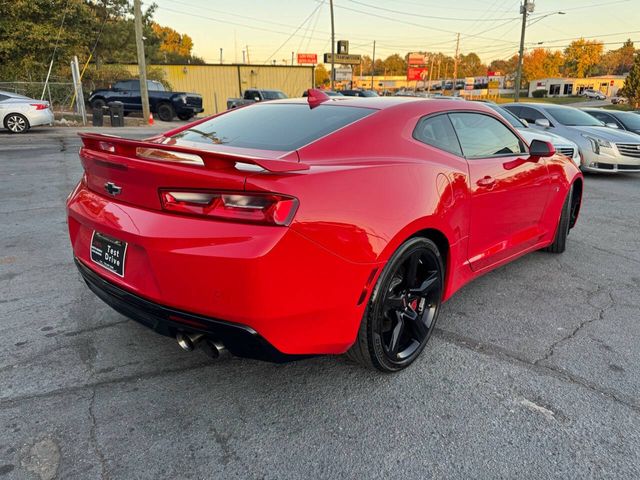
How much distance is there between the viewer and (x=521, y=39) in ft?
123

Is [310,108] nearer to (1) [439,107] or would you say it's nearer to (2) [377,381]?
(1) [439,107]

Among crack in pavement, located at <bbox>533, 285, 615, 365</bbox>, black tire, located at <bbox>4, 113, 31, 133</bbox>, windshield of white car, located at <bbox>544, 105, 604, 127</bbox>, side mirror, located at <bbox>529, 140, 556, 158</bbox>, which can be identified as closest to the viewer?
crack in pavement, located at <bbox>533, 285, 615, 365</bbox>

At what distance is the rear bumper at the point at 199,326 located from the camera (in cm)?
201

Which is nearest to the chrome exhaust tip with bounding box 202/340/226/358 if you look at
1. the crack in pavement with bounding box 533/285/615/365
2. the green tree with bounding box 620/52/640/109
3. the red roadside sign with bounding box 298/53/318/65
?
the crack in pavement with bounding box 533/285/615/365

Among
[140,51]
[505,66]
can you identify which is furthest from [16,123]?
[505,66]

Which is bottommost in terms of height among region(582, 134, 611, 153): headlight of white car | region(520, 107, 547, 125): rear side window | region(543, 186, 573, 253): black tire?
region(543, 186, 573, 253): black tire

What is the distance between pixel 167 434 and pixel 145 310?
561 millimetres

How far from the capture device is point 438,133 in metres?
3.04

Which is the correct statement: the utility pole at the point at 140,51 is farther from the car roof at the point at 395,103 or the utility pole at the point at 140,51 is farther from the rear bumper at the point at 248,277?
the rear bumper at the point at 248,277

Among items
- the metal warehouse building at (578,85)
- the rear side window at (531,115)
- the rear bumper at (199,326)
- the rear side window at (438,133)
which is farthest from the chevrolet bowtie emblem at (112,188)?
the metal warehouse building at (578,85)

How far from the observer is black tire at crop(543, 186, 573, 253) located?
4.49 meters

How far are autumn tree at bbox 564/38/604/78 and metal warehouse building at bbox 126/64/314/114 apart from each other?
82262 mm

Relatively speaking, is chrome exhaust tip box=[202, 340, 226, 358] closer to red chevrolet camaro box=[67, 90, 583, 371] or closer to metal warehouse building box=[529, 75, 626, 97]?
red chevrolet camaro box=[67, 90, 583, 371]

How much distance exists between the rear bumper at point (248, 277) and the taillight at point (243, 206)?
1.4 inches
